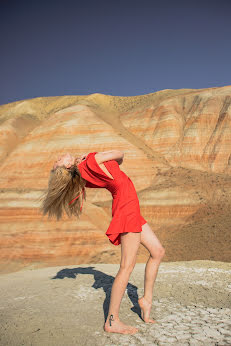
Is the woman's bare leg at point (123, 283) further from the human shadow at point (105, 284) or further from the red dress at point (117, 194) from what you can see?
the human shadow at point (105, 284)

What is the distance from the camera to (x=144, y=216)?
25188 millimetres

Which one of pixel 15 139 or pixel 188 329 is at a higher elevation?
pixel 15 139

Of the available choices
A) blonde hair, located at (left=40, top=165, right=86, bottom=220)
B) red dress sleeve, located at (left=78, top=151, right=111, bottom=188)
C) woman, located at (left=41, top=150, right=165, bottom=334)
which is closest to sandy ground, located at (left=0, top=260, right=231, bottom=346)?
woman, located at (left=41, top=150, right=165, bottom=334)

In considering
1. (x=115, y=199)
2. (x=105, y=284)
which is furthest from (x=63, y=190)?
(x=105, y=284)

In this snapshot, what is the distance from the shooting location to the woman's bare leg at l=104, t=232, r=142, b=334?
3.16 m

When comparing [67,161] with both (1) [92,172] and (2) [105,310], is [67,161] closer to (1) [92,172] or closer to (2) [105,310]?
(1) [92,172]

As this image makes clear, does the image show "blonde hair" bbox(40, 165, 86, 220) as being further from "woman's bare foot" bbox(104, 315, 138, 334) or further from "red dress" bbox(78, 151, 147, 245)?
"woman's bare foot" bbox(104, 315, 138, 334)

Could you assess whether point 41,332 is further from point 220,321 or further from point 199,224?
point 199,224

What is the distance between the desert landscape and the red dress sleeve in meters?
0.89

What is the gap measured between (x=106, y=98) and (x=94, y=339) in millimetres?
59285

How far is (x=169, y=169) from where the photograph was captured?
3272 cm

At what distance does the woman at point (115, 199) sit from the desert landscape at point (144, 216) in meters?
0.40

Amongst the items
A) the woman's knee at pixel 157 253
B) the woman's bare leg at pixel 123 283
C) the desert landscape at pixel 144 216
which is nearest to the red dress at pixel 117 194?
the woman's bare leg at pixel 123 283

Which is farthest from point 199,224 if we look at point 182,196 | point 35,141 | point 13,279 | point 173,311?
point 35,141
